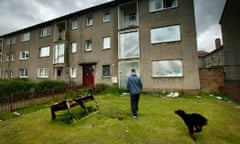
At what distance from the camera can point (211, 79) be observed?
35.5 feet

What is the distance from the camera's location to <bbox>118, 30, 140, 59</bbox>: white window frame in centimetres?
1333

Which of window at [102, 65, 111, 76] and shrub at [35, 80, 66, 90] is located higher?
window at [102, 65, 111, 76]

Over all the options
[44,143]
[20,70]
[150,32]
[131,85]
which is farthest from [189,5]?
[20,70]

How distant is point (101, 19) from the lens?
15.6 metres

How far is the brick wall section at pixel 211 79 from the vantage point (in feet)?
35.2

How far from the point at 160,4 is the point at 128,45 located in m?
5.04

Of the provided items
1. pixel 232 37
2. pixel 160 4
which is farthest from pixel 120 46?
pixel 232 37

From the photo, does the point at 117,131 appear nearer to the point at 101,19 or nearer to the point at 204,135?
the point at 204,135

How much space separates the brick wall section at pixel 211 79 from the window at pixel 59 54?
16384 millimetres

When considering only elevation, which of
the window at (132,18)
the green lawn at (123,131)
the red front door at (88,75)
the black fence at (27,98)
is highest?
the window at (132,18)

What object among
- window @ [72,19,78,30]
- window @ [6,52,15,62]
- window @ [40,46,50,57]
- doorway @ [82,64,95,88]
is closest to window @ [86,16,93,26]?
window @ [72,19,78,30]

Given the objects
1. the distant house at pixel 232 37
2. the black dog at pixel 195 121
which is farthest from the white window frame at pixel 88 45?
the distant house at pixel 232 37

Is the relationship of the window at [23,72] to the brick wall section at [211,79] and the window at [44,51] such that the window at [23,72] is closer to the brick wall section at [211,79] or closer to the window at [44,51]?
the window at [44,51]

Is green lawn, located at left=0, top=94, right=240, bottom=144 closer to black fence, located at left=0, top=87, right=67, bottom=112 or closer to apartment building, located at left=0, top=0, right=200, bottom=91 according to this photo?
black fence, located at left=0, top=87, right=67, bottom=112
